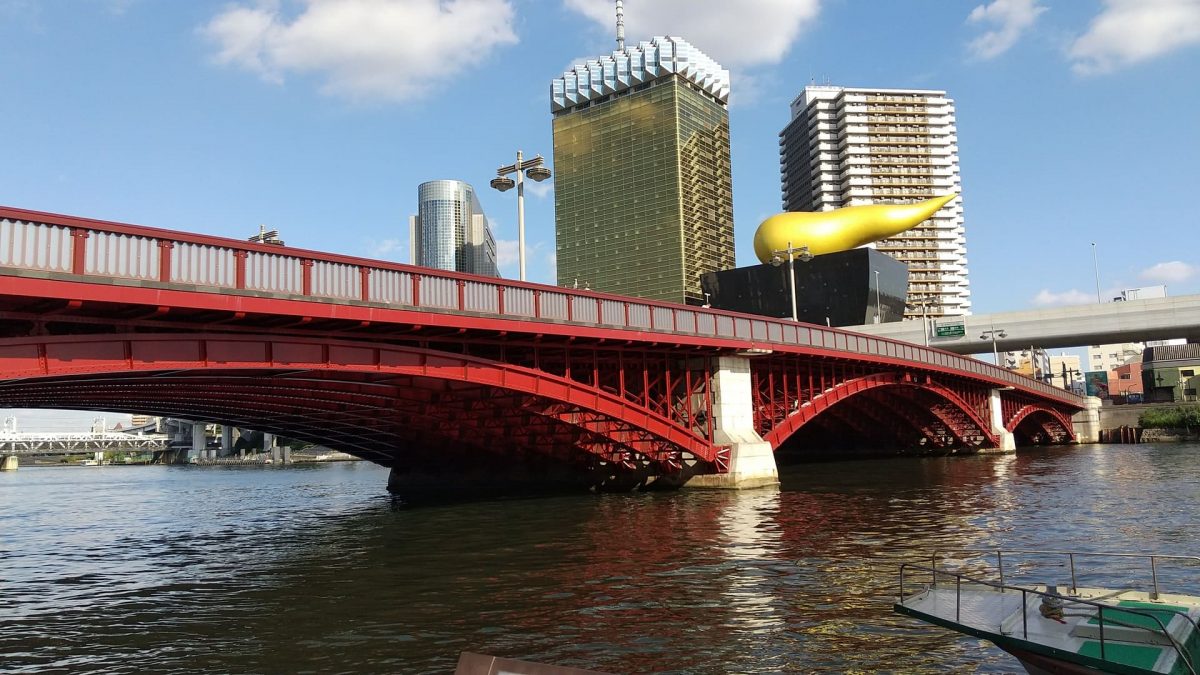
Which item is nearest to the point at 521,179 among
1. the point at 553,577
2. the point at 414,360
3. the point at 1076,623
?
the point at 414,360

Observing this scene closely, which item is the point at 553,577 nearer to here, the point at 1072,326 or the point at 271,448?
the point at 1072,326

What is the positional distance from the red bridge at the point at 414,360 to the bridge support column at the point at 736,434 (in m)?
0.11

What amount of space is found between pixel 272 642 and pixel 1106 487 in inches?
1577

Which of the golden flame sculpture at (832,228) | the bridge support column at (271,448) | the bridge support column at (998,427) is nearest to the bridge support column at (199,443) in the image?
the bridge support column at (271,448)

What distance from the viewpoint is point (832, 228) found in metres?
121

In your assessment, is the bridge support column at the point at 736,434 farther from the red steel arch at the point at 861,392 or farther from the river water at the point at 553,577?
the red steel arch at the point at 861,392

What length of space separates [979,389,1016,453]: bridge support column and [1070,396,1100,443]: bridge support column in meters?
25.3

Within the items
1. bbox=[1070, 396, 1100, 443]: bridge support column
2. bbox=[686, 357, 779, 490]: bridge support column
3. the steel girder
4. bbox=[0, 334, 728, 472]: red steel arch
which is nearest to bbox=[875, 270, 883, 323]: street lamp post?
bbox=[1070, 396, 1100, 443]: bridge support column

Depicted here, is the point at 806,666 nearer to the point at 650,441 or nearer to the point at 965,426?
the point at 650,441

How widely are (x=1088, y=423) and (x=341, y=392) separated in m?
93.7

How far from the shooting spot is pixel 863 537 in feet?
85.0

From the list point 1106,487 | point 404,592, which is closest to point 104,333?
point 404,592

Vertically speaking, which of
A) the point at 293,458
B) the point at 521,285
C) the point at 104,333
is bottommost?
the point at 293,458

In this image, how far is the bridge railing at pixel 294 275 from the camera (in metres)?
18.7
